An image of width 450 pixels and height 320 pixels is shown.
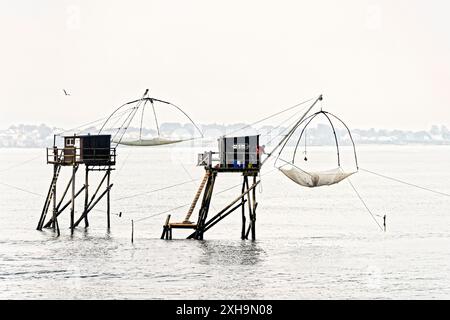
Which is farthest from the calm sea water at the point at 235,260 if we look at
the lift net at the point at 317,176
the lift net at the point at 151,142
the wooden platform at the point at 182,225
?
the lift net at the point at 151,142

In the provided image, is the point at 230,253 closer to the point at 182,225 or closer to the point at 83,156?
the point at 182,225

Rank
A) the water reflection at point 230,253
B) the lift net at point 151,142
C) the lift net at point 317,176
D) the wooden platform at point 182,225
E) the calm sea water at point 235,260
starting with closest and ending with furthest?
the calm sea water at point 235,260 → the water reflection at point 230,253 → the lift net at point 317,176 → the wooden platform at point 182,225 → the lift net at point 151,142

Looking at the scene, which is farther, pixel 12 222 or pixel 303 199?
pixel 303 199

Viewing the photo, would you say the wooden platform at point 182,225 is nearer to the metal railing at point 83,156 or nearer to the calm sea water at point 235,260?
the calm sea water at point 235,260

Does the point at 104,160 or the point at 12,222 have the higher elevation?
the point at 104,160

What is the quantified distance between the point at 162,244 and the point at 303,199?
57.9 metres

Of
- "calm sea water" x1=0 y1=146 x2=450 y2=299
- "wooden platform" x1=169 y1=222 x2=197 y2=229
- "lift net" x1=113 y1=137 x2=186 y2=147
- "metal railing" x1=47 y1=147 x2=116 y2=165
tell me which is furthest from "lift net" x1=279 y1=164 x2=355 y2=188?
"metal railing" x1=47 y1=147 x2=116 y2=165

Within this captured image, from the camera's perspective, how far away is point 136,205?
102m

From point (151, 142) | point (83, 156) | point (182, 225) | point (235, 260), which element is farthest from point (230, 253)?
point (83, 156)

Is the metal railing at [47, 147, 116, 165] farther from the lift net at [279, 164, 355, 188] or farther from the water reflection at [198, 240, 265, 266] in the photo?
the lift net at [279, 164, 355, 188]
